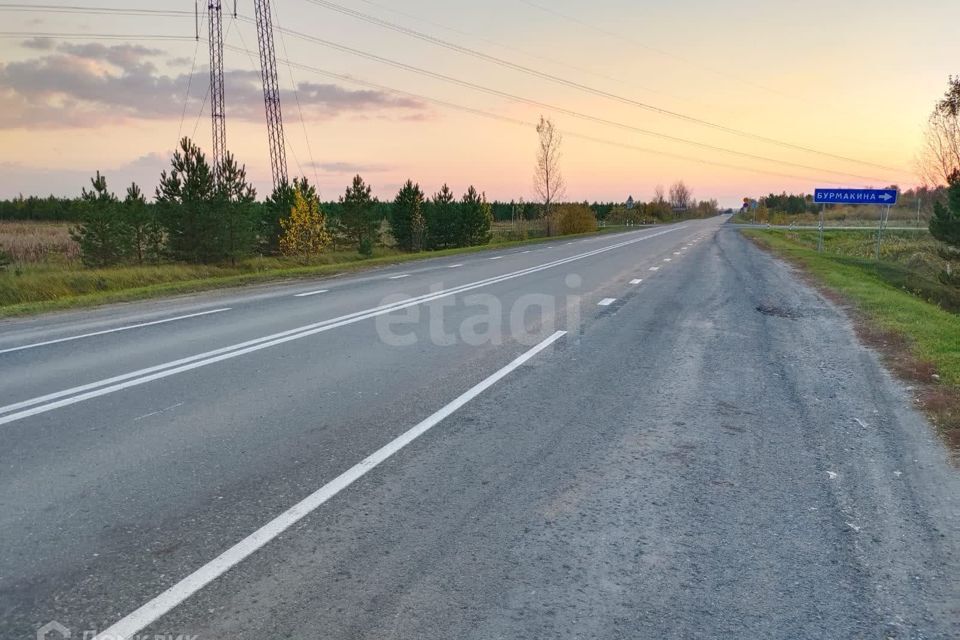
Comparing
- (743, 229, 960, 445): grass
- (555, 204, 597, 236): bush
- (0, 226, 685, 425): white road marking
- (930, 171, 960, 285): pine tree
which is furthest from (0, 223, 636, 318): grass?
(555, 204, 597, 236): bush

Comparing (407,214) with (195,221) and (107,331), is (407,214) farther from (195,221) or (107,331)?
(107,331)

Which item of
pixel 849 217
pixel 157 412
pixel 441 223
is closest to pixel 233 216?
pixel 441 223

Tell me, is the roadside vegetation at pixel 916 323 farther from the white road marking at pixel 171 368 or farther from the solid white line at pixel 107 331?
the solid white line at pixel 107 331

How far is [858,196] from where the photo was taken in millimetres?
30109

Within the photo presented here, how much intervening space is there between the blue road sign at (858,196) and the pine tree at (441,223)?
98.7ft

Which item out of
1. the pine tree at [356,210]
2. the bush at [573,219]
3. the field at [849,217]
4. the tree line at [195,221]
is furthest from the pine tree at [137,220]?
the field at [849,217]

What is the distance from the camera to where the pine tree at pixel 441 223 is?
177 ft

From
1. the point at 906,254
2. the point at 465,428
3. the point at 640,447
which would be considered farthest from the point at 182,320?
the point at 906,254

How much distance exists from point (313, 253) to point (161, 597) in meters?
36.6

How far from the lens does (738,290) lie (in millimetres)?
14859

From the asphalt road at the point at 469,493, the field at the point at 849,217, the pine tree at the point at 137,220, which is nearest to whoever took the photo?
the asphalt road at the point at 469,493

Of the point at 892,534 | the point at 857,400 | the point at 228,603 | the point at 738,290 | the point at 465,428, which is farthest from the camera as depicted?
the point at 738,290

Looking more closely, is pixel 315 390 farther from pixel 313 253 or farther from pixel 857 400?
pixel 313 253

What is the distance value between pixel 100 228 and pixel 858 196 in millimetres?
37649
